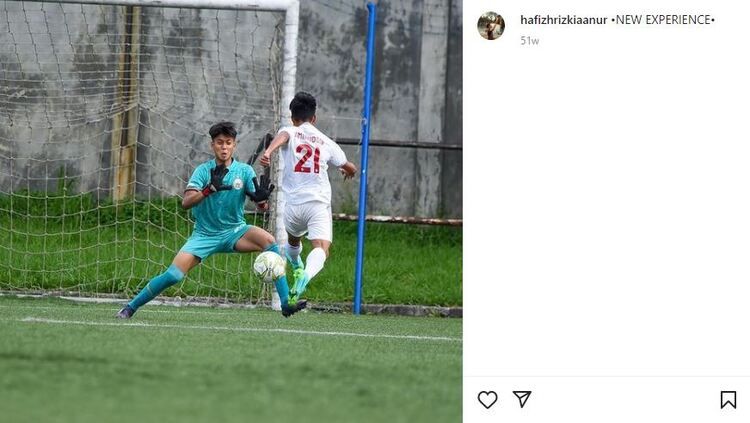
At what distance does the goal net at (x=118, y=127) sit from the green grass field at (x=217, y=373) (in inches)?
144

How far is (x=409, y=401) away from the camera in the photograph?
3.72 meters

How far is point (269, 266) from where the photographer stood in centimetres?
809

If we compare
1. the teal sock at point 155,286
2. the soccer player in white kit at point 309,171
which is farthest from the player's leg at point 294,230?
the teal sock at point 155,286

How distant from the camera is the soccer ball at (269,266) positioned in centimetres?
809

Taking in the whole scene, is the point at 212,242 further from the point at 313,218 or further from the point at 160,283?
the point at 313,218

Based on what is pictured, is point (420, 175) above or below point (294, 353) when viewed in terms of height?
above

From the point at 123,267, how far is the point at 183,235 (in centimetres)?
54
